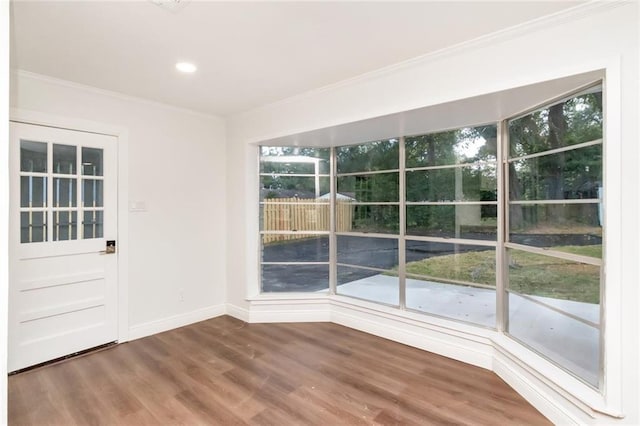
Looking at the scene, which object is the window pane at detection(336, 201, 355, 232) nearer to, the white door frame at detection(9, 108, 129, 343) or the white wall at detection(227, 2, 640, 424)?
the white wall at detection(227, 2, 640, 424)

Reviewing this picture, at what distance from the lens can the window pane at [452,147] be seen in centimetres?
297

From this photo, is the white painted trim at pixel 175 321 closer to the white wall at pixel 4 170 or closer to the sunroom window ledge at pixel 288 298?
the sunroom window ledge at pixel 288 298

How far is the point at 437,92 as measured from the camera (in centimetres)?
252

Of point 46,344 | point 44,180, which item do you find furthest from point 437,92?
point 46,344

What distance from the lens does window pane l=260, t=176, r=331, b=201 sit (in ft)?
13.6

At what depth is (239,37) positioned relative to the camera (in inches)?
87.5

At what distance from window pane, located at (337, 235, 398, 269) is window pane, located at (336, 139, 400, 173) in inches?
33.3

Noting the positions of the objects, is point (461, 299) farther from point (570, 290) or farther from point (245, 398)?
point (245, 398)

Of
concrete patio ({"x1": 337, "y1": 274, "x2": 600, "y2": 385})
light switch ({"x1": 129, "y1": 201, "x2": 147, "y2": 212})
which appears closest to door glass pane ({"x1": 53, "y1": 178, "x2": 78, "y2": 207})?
light switch ({"x1": 129, "y1": 201, "x2": 147, "y2": 212})

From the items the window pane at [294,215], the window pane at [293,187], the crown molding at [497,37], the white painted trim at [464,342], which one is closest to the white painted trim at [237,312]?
the white painted trim at [464,342]

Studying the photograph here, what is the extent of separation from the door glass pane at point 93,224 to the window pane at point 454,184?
3.22m

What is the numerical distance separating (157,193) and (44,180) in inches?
38.8

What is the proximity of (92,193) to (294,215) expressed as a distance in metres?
2.18
